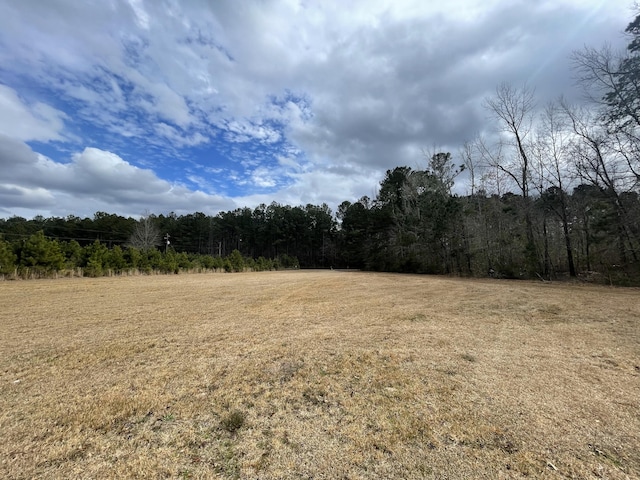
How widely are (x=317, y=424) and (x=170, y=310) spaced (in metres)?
5.36

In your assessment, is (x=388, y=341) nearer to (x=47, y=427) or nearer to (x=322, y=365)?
(x=322, y=365)

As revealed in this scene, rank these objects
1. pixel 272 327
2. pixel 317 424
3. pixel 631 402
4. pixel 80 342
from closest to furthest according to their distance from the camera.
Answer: pixel 317 424
pixel 631 402
pixel 80 342
pixel 272 327

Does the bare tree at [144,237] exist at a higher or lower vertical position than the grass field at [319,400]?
higher

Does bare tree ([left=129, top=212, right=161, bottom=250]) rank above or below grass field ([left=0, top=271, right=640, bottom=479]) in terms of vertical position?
above

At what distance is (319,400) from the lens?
97.5 inches

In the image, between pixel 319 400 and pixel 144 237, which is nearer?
pixel 319 400

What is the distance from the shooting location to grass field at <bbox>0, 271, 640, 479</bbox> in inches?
68.0

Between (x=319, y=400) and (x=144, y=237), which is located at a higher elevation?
(x=144, y=237)

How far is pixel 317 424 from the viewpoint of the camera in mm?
2131

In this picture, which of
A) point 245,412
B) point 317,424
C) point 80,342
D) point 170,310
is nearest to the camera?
point 317,424

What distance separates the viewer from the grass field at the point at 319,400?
1.73 m

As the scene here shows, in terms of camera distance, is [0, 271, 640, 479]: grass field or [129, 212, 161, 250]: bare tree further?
[129, 212, 161, 250]: bare tree

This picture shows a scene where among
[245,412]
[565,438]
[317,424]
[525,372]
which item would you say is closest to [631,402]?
[525,372]

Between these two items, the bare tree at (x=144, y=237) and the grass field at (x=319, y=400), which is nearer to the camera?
the grass field at (x=319, y=400)
